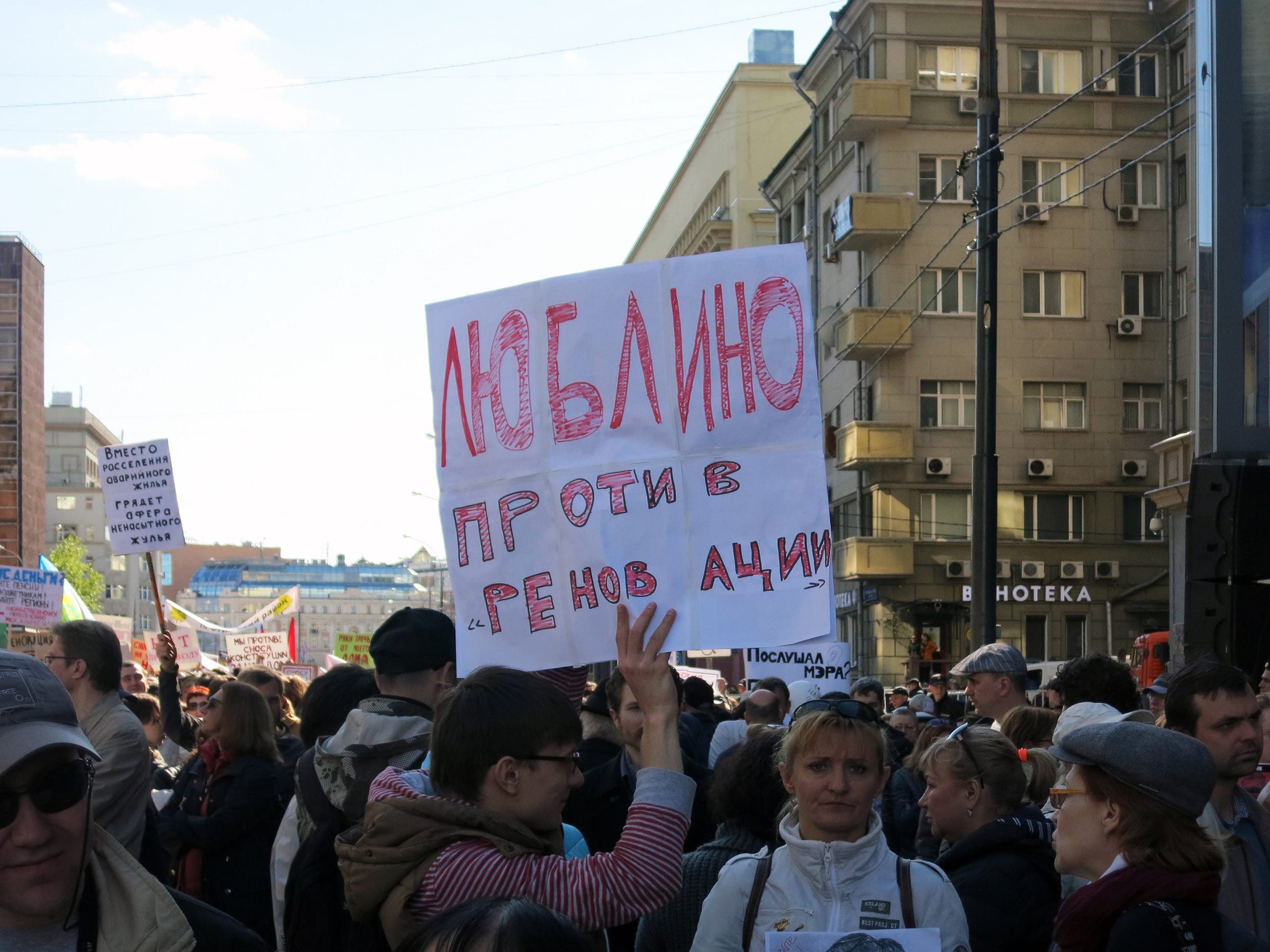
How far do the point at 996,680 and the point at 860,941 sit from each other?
4.09 m

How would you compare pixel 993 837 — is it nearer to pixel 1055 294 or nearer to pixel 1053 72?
pixel 1055 294

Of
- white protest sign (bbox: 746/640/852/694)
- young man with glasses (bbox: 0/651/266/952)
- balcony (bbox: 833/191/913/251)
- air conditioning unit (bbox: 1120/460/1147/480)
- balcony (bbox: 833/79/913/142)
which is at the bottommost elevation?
white protest sign (bbox: 746/640/852/694)

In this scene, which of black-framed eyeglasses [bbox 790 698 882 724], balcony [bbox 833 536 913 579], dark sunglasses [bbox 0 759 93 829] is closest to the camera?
dark sunglasses [bbox 0 759 93 829]

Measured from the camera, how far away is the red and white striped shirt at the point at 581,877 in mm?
3000

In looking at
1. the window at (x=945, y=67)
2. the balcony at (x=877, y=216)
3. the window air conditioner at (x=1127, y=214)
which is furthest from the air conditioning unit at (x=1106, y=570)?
the window at (x=945, y=67)

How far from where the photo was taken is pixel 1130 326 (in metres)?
40.8

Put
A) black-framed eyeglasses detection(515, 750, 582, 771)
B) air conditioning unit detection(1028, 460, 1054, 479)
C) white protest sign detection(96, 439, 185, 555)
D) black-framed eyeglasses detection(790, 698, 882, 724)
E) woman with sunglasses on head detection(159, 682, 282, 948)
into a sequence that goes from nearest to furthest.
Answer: black-framed eyeglasses detection(515, 750, 582, 771) → black-framed eyeglasses detection(790, 698, 882, 724) → woman with sunglasses on head detection(159, 682, 282, 948) → white protest sign detection(96, 439, 185, 555) → air conditioning unit detection(1028, 460, 1054, 479)

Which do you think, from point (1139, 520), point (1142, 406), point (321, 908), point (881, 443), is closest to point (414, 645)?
point (321, 908)

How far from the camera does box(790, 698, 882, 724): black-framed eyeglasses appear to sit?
3941 millimetres

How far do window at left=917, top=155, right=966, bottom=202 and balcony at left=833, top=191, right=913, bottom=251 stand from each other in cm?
88

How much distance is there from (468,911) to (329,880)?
180cm

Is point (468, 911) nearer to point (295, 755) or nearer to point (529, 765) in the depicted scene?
point (529, 765)

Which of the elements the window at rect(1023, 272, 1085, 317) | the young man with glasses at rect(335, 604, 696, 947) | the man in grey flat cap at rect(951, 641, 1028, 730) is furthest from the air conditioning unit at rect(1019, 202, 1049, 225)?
the young man with glasses at rect(335, 604, 696, 947)

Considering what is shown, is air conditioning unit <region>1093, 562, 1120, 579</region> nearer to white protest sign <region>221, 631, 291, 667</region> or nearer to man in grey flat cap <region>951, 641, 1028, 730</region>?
white protest sign <region>221, 631, 291, 667</region>
